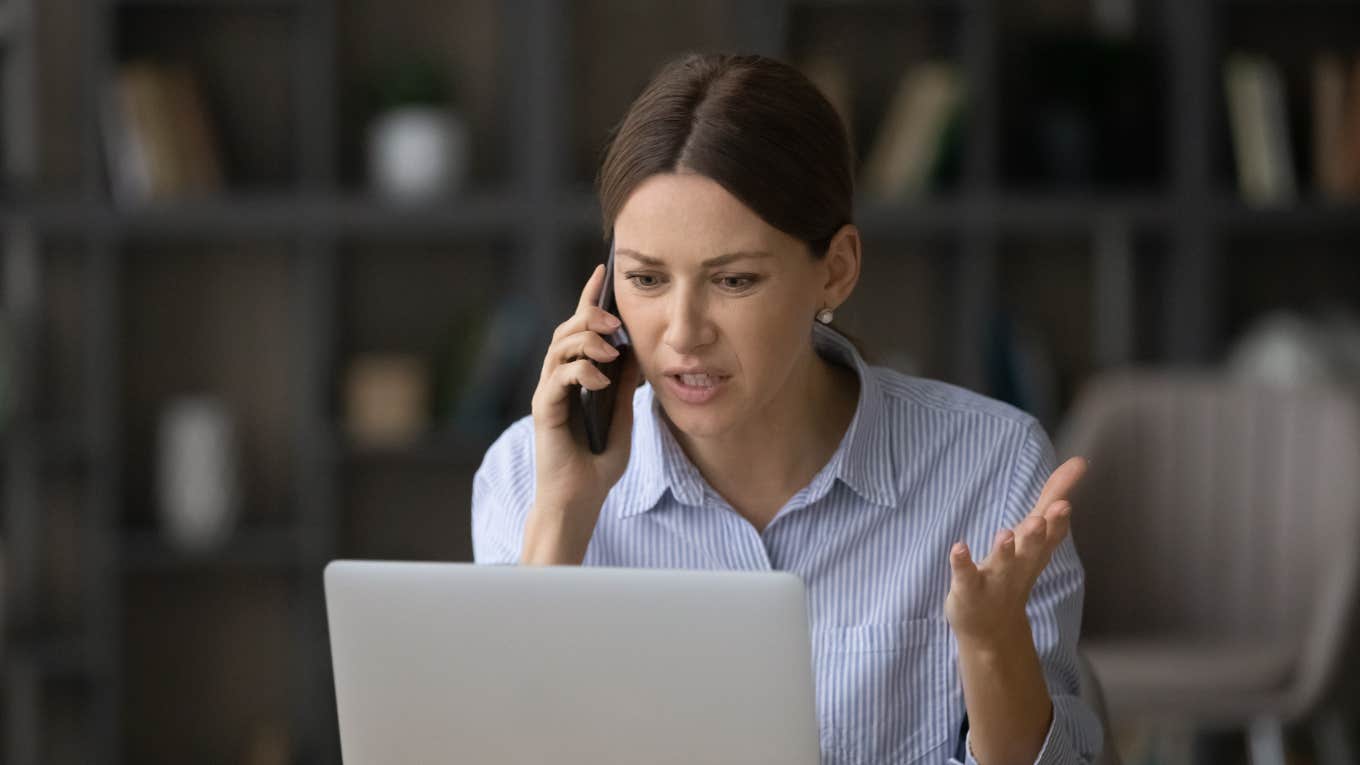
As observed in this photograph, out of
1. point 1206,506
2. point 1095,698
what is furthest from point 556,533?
point 1206,506

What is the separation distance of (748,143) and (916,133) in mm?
2265

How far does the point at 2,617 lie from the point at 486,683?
2635 mm

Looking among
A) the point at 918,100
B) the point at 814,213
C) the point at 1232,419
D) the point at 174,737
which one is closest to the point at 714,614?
the point at 814,213

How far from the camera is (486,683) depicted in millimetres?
1191

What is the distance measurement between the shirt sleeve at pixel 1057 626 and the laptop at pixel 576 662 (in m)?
0.35

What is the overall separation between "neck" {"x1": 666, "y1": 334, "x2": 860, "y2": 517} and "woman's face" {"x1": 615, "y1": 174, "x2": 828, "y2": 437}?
0.09 m

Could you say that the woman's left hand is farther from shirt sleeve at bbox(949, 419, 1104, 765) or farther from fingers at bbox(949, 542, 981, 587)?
shirt sleeve at bbox(949, 419, 1104, 765)

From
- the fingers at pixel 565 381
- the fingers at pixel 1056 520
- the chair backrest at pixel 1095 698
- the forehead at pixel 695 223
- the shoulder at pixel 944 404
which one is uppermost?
the forehead at pixel 695 223

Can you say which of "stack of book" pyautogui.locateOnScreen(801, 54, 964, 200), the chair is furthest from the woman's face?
"stack of book" pyautogui.locateOnScreen(801, 54, 964, 200)

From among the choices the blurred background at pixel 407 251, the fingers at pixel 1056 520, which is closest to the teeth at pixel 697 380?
the fingers at pixel 1056 520

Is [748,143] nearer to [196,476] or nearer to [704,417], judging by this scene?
[704,417]

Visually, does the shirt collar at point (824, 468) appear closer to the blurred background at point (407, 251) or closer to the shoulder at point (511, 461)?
the shoulder at point (511, 461)

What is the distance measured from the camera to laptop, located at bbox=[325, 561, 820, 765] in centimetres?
116

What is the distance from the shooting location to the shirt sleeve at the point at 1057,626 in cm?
148
